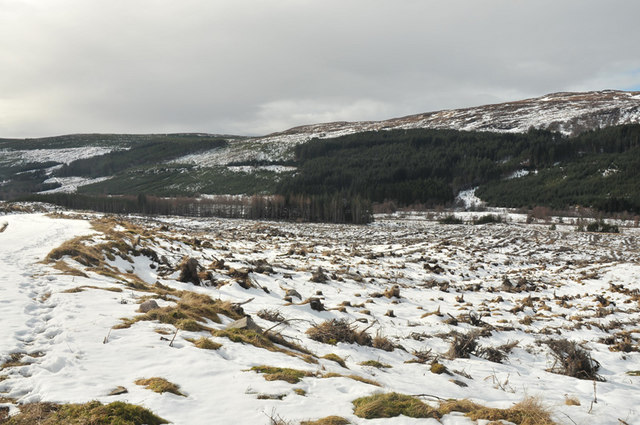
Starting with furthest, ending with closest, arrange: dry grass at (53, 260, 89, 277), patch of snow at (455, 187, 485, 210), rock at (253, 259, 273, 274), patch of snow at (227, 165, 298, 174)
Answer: patch of snow at (227, 165, 298, 174), patch of snow at (455, 187, 485, 210), rock at (253, 259, 273, 274), dry grass at (53, 260, 89, 277)

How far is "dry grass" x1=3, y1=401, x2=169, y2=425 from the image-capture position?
3.84 metres

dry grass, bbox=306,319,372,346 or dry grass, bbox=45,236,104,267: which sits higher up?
dry grass, bbox=45,236,104,267

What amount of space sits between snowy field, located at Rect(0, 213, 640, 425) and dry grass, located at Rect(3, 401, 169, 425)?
0.25m

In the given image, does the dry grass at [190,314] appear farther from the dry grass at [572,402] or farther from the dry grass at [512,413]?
the dry grass at [572,402]

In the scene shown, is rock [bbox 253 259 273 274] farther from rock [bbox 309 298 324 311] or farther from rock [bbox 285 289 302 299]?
rock [bbox 309 298 324 311]

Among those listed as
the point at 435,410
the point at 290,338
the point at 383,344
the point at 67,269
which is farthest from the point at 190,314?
the point at 67,269

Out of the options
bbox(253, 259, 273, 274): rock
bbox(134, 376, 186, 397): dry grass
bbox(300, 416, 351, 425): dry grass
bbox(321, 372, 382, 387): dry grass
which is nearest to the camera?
bbox(300, 416, 351, 425): dry grass

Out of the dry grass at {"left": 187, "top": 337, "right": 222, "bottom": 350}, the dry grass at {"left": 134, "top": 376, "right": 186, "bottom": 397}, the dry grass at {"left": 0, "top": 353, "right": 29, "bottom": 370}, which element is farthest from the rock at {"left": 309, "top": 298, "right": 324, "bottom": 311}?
the dry grass at {"left": 0, "top": 353, "right": 29, "bottom": 370}

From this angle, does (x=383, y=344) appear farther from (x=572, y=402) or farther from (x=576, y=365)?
(x=576, y=365)

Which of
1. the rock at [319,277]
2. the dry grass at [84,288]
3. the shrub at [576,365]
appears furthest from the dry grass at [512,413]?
the rock at [319,277]

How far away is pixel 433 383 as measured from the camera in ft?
22.1

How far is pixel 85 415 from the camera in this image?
156 inches

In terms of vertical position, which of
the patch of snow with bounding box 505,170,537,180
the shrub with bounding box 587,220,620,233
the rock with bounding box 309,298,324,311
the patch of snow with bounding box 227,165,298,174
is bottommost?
the shrub with bounding box 587,220,620,233

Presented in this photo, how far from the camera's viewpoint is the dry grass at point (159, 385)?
15.9 feet
